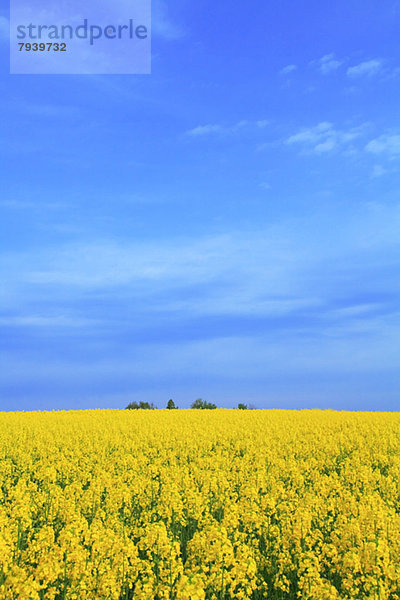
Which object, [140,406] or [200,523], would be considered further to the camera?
[140,406]

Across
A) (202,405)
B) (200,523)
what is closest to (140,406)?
(202,405)

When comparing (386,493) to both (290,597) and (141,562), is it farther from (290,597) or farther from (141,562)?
(141,562)

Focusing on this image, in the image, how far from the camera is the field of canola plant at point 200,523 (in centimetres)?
652

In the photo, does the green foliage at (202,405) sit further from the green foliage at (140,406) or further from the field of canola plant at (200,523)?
the field of canola plant at (200,523)

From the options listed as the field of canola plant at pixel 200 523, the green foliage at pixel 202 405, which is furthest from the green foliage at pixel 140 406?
the field of canola plant at pixel 200 523

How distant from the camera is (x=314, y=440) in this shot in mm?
21531

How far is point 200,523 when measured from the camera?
9.47 metres

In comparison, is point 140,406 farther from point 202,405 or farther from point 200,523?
point 200,523

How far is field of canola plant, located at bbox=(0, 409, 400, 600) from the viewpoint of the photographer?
6.52 m

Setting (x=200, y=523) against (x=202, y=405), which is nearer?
(x=200, y=523)

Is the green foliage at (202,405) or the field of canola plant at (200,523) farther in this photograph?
the green foliage at (202,405)

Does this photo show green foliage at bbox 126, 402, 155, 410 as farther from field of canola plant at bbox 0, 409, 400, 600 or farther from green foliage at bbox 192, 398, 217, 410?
field of canola plant at bbox 0, 409, 400, 600

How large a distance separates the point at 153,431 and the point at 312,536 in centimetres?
1598

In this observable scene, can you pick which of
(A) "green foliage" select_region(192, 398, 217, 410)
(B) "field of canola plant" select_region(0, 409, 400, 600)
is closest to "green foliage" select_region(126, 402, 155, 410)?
(A) "green foliage" select_region(192, 398, 217, 410)
